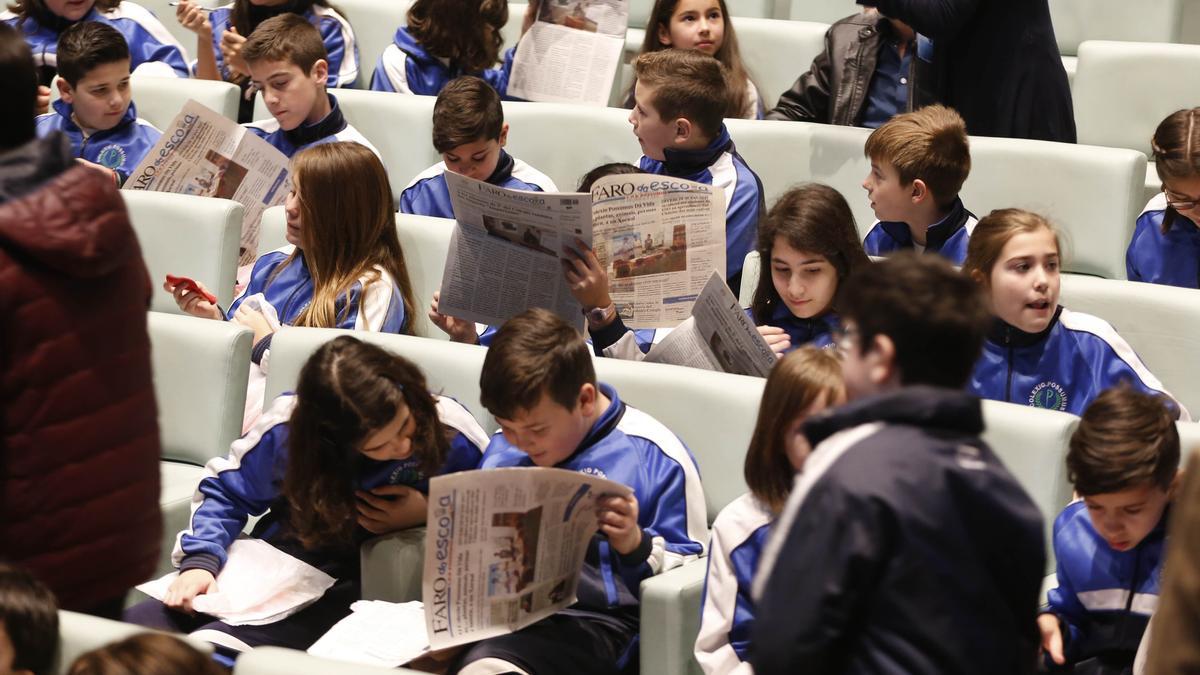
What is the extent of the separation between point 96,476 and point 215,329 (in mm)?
1165

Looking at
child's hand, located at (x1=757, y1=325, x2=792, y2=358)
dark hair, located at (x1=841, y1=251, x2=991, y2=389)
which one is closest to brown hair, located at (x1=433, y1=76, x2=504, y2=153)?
child's hand, located at (x1=757, y1=325, x2=792, y2=358)

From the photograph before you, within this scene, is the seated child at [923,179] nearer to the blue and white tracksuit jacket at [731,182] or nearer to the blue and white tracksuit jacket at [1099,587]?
the blue and white tracksuit jacket at [731,182]

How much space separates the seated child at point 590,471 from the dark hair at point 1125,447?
0.63 metres

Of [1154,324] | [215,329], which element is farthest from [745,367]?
[215,329]

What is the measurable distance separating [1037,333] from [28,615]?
196cm

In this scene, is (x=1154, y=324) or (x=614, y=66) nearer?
(x=1154, y=324)

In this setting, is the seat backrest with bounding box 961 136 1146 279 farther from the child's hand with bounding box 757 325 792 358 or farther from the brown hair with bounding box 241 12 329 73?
the brown hair with bounding box 241 12 329 73

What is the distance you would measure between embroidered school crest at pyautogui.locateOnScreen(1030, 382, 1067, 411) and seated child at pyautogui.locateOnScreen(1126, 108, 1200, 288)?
0.67m

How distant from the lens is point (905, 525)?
150 centimetres

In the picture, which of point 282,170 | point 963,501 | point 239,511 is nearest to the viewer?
point 963,501

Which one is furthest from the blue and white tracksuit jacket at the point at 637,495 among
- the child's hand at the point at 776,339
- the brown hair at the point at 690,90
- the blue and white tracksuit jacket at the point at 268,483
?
the brown hair at the point at 690,90

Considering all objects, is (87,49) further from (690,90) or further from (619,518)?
(619,518)

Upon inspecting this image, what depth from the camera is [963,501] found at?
1.53 m

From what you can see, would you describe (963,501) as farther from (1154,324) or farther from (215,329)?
(215,329)
